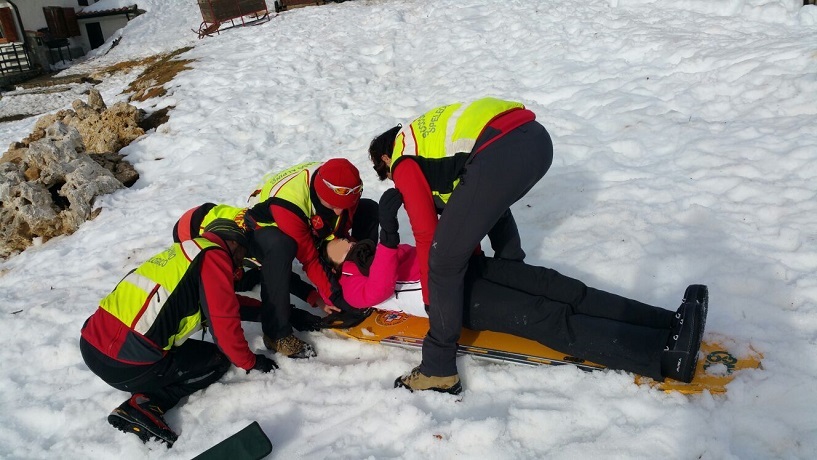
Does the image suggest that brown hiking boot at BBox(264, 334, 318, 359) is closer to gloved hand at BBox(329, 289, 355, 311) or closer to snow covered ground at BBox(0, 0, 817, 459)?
snow covered ground at BBox(0, 0, 817, 459)

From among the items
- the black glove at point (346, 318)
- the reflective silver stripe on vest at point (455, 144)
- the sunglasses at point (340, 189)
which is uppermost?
the reflective silver stripe on vest at point (455, 144)

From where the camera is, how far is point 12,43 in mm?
22719

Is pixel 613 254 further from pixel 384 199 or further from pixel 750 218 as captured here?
pixel 384 199

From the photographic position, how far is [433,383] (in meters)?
3.18

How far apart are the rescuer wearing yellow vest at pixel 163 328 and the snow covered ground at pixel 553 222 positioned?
187 millimetres

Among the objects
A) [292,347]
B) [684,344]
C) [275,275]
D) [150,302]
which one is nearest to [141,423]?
[150,302]

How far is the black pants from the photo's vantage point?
3285 millimetres

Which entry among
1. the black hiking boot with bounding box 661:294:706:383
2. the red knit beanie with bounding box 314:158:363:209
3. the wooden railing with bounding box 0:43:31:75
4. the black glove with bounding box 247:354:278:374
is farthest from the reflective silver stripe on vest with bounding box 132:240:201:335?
the wooden railing with bounding box 0:43:31:75

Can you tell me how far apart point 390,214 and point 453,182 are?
524 millimetres

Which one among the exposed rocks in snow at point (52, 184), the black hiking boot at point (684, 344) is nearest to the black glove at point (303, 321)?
the black hiking boot at point (684, 344)

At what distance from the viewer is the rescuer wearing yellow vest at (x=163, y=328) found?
10.6 feet

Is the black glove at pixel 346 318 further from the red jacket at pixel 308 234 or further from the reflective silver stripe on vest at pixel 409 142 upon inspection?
the reflective silver stripe on vest at pixel 409 142

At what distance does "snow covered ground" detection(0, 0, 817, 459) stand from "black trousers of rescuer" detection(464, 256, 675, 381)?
20 cm

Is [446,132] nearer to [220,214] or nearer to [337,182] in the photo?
[337,182]
